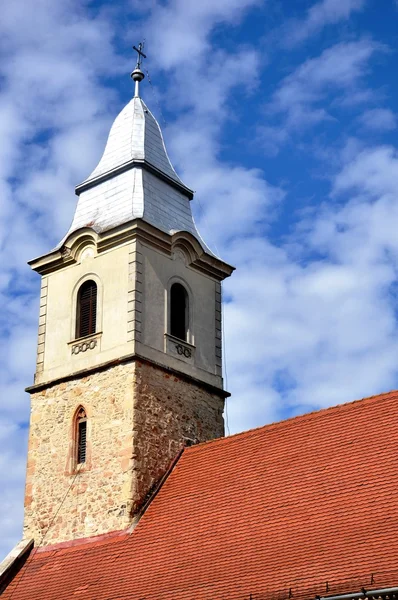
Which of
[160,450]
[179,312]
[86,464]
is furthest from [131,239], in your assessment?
[86,464]

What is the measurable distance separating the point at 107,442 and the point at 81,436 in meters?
0.99

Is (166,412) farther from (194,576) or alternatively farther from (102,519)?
(194,576)

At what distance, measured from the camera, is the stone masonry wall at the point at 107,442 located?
64.8 feet

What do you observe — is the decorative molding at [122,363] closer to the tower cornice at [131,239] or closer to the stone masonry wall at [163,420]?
the stone masonry wall at [163,420]

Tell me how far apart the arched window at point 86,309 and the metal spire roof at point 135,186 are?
135 cm

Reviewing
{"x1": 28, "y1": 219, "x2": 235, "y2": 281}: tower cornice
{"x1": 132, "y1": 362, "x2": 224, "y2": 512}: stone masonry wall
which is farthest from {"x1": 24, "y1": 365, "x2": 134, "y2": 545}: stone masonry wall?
{"x1": 28, "y1": 219, "x2": 235, "y2": 281}: tower cornice

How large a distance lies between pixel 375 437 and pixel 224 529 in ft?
10.0

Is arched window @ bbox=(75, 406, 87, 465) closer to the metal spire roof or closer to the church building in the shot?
the church building

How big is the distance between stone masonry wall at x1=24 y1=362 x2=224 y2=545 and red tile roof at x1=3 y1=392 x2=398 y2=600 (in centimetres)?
44

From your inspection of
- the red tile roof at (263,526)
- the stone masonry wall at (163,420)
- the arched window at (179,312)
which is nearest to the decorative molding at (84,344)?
the stone masonry wall at (163,420)

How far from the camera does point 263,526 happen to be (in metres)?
16.6

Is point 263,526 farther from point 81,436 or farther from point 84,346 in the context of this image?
point 84,346

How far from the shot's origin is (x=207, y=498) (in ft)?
60.5

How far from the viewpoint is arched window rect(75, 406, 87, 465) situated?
2089 cm
